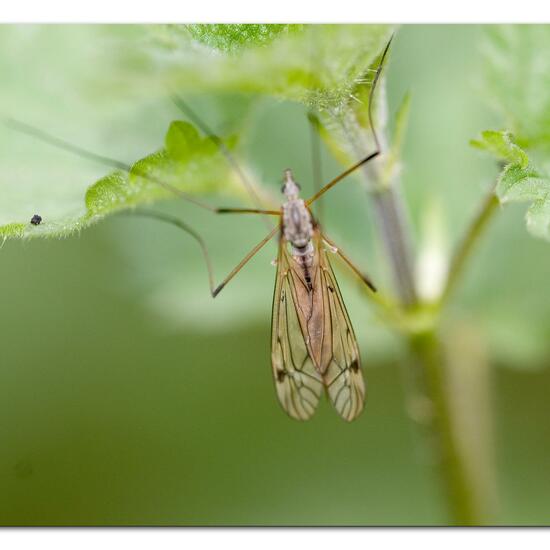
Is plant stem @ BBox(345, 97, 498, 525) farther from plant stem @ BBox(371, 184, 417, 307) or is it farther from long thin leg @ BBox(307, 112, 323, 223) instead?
long thin leg @ BBox(307, 112, 323, 223)

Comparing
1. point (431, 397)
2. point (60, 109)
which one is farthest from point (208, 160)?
point (431, 397)

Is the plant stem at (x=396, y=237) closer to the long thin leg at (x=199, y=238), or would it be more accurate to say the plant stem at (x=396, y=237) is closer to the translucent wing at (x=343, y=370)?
the translucent wing at (x=343, y=370)

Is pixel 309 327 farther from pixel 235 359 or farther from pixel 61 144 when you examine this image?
pixel 235 359

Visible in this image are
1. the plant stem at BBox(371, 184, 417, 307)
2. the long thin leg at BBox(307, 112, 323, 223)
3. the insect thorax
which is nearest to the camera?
the plant stem at BBox(371, 184, 417, 307)

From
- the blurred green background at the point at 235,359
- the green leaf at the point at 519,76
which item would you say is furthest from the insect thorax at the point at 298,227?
the green leaf at the point at 519,76

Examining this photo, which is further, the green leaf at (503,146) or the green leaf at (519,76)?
the green leaf at (519,76)

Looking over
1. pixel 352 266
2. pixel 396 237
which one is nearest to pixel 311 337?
pixel 352 266

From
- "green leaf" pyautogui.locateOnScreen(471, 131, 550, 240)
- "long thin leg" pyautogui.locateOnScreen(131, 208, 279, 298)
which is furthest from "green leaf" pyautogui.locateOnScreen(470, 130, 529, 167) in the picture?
"long thin leg" pyautogui.locateOnScreen(131, 208, 279, 298)
